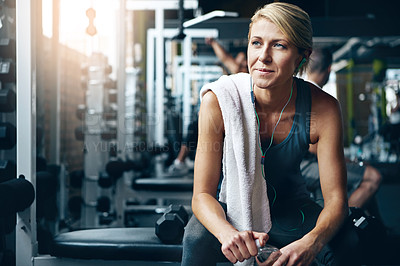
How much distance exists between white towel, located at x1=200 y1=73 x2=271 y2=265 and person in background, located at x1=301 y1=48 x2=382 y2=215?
102cm

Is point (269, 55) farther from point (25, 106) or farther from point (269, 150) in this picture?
point (25, 106)

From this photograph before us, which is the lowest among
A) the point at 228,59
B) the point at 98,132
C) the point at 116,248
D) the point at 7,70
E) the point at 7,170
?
the point at 116,248

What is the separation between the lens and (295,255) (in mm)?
1029

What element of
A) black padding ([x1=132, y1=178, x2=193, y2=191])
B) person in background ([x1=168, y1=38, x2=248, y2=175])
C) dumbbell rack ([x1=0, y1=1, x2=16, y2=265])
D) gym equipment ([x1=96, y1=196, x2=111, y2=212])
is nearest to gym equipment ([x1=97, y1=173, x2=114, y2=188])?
gym equipment ([x1=96, y1=196, x2=111, y2=212])

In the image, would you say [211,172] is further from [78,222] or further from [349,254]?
[78,222]

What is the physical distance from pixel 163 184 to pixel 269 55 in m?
1.78

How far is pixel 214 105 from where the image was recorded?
124 cm

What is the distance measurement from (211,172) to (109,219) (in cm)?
192

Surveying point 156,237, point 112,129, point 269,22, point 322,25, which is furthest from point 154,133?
point 269,22

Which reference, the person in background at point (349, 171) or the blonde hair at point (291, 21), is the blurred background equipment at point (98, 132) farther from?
the blonde hair at point (291, 21)

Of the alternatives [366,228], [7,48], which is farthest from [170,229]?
[7,48]

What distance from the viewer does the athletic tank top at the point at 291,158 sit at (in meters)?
1.28

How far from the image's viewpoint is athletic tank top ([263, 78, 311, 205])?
1281 millimetres

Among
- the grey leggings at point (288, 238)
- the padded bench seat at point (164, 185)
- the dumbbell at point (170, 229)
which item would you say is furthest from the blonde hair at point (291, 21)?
the padded bench seat at point (164, 185)
